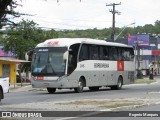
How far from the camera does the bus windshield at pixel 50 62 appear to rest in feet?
96.0

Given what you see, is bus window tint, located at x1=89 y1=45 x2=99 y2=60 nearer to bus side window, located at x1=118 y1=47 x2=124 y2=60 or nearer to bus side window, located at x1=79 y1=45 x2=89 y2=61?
bus side window, located at x1=79 y1=45 x2=89 y2=61

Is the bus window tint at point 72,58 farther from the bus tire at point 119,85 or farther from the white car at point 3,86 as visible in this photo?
the white car at point 3,86

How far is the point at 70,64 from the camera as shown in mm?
29562

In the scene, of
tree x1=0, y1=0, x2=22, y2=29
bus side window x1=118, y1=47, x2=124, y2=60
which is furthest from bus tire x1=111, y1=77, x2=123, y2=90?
tree x1=0, y1=0, x2=22, y2=29

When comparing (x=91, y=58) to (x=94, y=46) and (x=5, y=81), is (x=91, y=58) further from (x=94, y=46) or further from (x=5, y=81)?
(x=5, y=81)

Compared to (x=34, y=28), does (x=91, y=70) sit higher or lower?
lower

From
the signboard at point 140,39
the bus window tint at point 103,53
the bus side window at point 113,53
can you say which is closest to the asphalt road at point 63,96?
the bus window tint at point 103,53

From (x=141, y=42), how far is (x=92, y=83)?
60.8 metres

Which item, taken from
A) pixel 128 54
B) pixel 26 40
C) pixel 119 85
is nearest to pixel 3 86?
pixel 119 85

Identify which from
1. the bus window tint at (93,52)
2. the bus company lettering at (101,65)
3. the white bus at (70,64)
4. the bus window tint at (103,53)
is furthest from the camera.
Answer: the bus window tint at (103,53)

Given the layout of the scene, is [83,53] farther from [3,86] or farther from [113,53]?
[3,86]

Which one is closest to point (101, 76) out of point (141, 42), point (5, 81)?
point (5, 81)

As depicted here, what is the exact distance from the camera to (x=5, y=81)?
21.7 meters

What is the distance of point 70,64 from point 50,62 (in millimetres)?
1299
